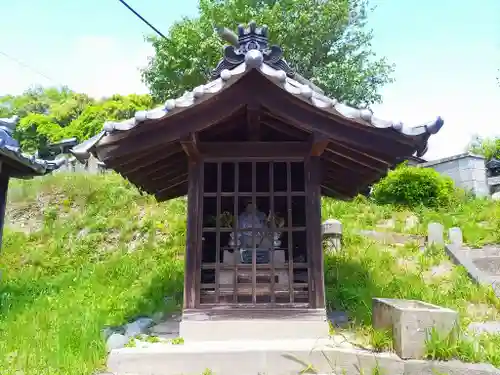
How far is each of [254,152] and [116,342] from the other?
8.16 feet

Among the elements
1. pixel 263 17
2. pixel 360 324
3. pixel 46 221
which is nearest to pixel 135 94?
pixel 263 17

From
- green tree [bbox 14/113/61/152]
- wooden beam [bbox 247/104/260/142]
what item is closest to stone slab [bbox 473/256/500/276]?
wooden beam [bbox 247/104/260/142]

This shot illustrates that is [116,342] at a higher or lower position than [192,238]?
lower

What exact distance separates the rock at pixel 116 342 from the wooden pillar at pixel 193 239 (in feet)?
2.38

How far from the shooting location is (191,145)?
455cm

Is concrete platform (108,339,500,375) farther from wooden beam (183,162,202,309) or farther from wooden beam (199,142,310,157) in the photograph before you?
wooden beam (199,142,310,157)

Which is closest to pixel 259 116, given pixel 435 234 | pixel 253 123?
pixel 253 123

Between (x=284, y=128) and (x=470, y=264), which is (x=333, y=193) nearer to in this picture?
(x=284, y=128)

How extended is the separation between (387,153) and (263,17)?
1507 cm

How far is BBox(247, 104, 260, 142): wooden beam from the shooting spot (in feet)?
14.2

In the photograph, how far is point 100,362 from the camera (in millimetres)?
4027

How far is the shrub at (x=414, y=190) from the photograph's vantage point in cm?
1476

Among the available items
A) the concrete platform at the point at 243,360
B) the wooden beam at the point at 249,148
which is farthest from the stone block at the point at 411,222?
the concrete platform at the point at 243,360

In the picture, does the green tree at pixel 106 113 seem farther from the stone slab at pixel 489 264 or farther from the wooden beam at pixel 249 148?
the wooden beam at pixel 249 148
